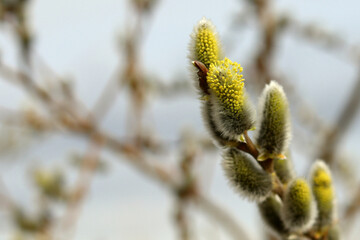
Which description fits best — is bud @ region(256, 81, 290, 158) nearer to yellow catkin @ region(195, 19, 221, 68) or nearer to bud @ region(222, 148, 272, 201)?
bud @ region(222, 148, 272, 201)

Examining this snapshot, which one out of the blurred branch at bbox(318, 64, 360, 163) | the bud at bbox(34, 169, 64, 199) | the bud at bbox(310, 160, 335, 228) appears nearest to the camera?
the bud at bbox(310, 160, 335, 228)

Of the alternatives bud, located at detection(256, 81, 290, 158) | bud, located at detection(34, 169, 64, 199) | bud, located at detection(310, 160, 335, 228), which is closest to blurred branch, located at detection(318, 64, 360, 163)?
bud, located at detection(310, 160, 335, 228)

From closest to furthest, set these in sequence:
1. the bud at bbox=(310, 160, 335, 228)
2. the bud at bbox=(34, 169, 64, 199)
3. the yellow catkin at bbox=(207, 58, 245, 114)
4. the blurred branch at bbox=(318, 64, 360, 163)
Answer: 1. the yellow catkin at bbox=(207, 58, 245, 114)
2. the bud at bbox=(310, 160, 335, 228)
3. the blurred branch at bbox=(318, 64, 360, 163)
4. the bud at bbox=(34, 169, 64, 199)

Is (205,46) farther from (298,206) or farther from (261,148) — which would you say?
(298,206)

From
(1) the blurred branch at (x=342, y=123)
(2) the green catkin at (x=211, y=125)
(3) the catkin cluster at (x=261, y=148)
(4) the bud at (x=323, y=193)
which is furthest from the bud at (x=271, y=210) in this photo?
(1) the blurred branch at (x=342, y=123)

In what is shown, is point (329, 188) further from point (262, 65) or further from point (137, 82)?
point (137, 82)

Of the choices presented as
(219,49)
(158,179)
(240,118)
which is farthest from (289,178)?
(158,179)

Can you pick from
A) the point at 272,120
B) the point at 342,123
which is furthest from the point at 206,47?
the point at 342,123

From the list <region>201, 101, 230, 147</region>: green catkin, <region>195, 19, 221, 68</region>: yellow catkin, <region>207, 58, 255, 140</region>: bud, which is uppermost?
<region>195, 19, 221, 68</region>: yellow catkin
